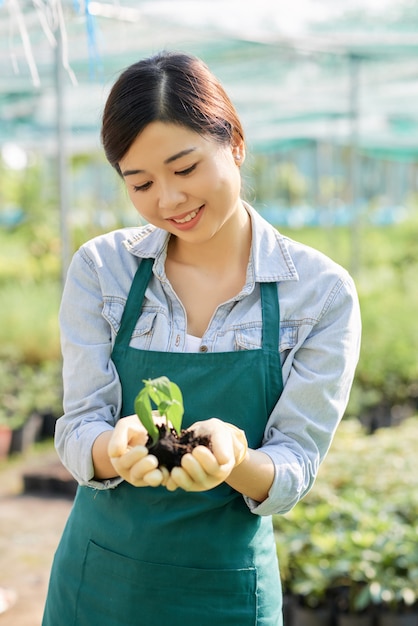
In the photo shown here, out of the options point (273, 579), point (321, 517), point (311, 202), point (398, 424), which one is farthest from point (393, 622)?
point (311, 202)

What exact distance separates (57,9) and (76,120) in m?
6.81

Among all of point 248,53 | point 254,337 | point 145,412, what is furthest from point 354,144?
point 145,412

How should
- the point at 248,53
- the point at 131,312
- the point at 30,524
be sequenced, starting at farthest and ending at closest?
the point at 248,53
the point at 30,524
the point at 131,312

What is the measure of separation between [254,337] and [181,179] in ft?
0.97

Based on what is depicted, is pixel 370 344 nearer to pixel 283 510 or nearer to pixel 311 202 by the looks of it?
pixel 283 510

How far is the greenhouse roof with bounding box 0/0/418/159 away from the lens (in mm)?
4406

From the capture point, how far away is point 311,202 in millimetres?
21594

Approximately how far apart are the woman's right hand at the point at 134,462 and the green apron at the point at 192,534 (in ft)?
0.72

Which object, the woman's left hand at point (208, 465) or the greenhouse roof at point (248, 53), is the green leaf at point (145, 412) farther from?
the greenhouse roof at point (248, 53)

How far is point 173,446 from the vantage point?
135cm

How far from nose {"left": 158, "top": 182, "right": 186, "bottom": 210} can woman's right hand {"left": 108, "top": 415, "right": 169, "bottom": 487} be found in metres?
0.36

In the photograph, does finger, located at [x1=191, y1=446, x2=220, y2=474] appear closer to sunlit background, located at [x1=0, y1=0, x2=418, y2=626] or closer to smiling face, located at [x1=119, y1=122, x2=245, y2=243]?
smiling face, located at [x1=119, y1=122, x2=245, y2=243]

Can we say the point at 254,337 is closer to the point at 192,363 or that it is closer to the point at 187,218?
the point at 192,363

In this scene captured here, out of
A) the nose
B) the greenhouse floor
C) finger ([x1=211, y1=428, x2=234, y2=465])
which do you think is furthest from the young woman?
the greenhouse floor
